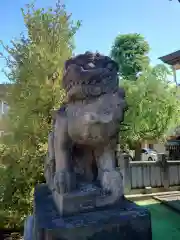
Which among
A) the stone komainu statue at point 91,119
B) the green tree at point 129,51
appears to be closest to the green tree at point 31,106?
the stone komainu statue at point 91,119

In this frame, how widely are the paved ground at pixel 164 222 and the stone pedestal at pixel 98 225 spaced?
1527 mm

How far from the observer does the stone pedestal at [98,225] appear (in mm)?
1243

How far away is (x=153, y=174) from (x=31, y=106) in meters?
3.30

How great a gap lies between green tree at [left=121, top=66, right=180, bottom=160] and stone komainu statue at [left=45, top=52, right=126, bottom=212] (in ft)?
17.7

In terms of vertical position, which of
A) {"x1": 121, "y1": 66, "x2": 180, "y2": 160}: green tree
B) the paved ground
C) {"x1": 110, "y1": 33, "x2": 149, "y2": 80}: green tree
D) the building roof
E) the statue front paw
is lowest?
the paved ground

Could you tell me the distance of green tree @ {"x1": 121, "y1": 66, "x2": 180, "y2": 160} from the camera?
7094 millimetres

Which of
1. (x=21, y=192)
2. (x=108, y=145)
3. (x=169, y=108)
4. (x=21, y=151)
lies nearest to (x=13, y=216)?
(x=21, y=192)

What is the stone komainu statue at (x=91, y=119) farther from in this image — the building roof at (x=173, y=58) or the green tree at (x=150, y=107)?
the green tree at (x=150, y=107)

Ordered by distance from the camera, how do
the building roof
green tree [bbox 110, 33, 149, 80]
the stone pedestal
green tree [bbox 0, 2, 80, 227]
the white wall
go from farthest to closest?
the white wall < green tree [bbox 110, 33, 149, 80] < the building roof < green tree [bbox 0, 2, 80, 227] < the stone pedestal

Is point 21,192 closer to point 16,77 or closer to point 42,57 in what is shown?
point 16,77

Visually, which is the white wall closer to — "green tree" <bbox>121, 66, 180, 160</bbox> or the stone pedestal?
"green tree" <bbox>121, 66, 180, 160</bbox>

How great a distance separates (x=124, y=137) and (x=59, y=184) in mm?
5738

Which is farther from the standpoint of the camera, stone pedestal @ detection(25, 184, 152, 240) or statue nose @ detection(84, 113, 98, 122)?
statue nose @ detection(84, 113, 98, 122)

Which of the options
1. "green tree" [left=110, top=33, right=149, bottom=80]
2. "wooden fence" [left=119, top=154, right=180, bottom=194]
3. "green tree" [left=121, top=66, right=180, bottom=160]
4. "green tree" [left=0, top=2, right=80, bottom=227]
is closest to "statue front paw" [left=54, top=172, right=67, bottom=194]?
"green tree" [left=0, top=2, right=80, bottom=227]
